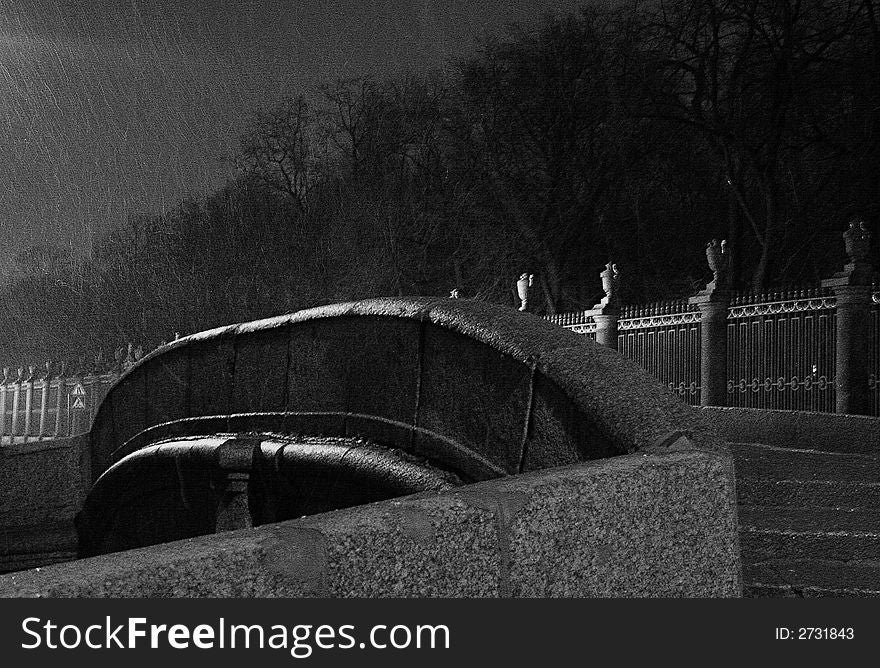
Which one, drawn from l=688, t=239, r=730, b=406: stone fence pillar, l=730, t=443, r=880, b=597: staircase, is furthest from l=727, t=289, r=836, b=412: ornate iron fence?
l=730, t=443, r=880, b=597: staircase

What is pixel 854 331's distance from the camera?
41.1ft

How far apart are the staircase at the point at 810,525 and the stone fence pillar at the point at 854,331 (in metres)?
5.27

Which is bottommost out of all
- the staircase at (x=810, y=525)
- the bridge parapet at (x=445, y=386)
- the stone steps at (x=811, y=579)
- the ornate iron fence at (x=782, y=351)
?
the stone steps at (x=811, y=579)

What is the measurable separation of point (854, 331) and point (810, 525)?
25.5ft

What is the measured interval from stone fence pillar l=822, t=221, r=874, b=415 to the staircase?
527 cm

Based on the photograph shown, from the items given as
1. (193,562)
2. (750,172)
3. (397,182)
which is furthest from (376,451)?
(397,182)

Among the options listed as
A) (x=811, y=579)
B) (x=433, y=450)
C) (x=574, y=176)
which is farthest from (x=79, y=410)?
(x=811, y=579)

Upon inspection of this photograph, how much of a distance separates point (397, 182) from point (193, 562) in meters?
30.6

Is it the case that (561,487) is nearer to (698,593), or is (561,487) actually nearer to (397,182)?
(698,593)

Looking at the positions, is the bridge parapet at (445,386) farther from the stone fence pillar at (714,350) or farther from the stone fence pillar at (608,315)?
the stone fence pillar at (608,315)

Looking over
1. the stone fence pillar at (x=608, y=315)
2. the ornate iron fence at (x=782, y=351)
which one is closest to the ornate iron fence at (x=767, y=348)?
the ornate iron fence at (x=782, y=351)

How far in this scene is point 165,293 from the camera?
37.3 m

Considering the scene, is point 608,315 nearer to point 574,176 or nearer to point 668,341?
point 668,341

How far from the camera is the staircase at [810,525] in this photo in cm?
482
